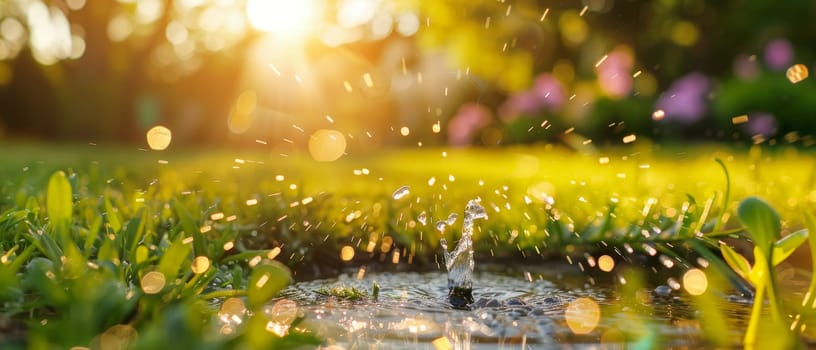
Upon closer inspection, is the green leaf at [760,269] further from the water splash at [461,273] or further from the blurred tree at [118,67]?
the blurred tree at [118,67]

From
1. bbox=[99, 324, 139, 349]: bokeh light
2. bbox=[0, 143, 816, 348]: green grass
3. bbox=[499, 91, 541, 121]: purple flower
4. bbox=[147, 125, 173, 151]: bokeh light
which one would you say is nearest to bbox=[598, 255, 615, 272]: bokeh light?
bbox=[0, 143, 816, 348]: green grass

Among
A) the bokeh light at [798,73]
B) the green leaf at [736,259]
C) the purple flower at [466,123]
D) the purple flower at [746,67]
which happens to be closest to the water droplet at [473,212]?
the green leaf at [736,259]

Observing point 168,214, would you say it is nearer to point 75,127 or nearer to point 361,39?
point 75,127

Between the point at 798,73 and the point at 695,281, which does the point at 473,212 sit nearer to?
the point at 695,281

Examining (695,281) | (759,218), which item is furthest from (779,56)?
(759,218)

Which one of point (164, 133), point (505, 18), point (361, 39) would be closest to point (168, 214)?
point (505, 18)

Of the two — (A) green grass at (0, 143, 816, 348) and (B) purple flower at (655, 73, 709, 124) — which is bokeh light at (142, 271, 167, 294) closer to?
(A) green grass at (0, 143, 816, 348)

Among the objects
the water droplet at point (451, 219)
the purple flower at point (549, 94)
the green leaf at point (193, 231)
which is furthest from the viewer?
the purple flower at point (549, 94)
